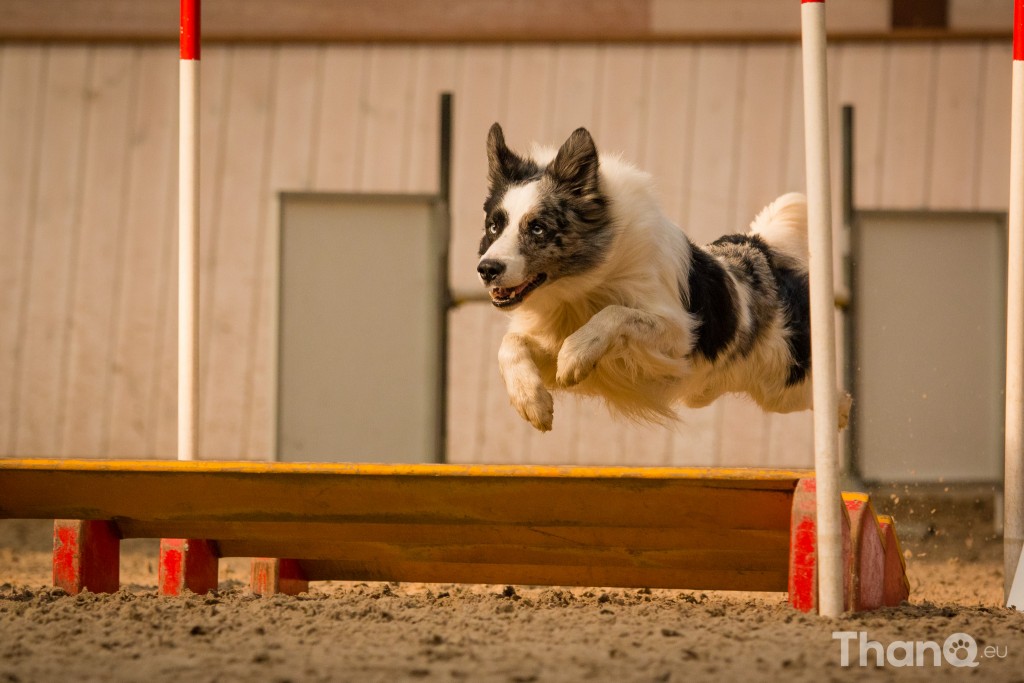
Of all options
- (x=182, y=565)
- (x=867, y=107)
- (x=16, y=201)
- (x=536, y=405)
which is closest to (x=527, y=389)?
(x=536, y=405)

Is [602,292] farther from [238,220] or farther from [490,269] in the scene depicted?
[238,220]

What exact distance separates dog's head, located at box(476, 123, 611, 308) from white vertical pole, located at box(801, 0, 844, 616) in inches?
32.9

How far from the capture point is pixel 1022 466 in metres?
3.20

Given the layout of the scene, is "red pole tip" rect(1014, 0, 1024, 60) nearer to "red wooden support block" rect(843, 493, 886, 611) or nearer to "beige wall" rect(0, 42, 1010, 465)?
"red wooden support block" rect(843, 493, 886, 611)

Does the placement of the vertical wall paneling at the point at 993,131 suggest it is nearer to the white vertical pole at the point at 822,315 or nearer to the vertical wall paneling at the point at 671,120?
the vertical wall paneling at the point at 671,120

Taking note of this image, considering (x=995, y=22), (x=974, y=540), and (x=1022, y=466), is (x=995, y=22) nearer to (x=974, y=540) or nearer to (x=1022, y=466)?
(x=974, y=540)

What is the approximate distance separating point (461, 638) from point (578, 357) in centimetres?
90

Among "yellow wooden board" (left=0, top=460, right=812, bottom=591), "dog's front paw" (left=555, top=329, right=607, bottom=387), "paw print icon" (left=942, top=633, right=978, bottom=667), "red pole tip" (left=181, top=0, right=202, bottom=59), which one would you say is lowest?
"paw print icon" (left=942, top=633, right=978, bottom=667)

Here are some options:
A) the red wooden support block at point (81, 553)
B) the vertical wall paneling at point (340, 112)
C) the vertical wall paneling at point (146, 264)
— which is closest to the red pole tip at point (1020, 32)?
the red wooden support block at point (81, 553)

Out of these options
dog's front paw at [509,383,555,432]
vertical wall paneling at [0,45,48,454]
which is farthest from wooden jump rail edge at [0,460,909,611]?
vertical wall paneling at [0,45,48,454]

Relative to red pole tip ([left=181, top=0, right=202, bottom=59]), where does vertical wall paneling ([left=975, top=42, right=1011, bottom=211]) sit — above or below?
above

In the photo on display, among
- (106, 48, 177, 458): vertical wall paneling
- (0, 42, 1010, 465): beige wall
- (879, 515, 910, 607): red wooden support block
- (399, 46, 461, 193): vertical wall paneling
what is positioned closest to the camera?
(879, 515, 910, 607): red wooden support block

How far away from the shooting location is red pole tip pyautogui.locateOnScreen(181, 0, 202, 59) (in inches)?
131

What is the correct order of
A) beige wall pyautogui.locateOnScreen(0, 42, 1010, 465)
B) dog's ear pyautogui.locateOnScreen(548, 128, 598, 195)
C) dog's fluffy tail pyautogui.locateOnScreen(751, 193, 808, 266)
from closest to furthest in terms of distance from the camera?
dog's ear pyautogui.locateOnScreen(548, 128, 598, 195) → dog's fluffy tail pyautogui.locateOnScreen(751, 193, 808, 266) → beige wall pyautogui.locateOnScreen(0, 42, 1010, 465)
